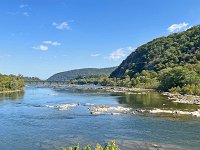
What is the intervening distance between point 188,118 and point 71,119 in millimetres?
20773

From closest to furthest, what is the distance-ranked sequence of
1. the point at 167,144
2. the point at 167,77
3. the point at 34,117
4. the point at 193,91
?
the point at 167,144
the point at 34,117
the point at 193,91
the point at 167,77

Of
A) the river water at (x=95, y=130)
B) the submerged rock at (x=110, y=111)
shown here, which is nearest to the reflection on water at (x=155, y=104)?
the submerged rock at (x=110, y=111)

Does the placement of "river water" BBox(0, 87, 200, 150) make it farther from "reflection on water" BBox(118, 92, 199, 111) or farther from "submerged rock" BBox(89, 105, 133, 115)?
"reflection on water" BBox(118, 92, 199, 111)

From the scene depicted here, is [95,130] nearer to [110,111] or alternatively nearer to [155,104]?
[110,111]

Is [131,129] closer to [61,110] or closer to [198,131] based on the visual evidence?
[198,131]

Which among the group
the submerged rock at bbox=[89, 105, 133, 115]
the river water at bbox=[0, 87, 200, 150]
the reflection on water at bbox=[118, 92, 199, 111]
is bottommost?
the river water at bbox=[0, 87, 200, 150]

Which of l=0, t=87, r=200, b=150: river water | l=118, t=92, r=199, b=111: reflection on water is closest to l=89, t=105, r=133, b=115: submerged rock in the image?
l=0, t=87, r=200, b=150: river water

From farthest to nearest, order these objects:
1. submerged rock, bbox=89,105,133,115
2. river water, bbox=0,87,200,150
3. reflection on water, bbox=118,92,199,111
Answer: reflection on water, bbox=118,92,199,111 < submerged rock, bbox=89,105,133,115 < river water, bbox=0,87,200,150

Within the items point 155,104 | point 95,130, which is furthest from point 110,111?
point 95,130

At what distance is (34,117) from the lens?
212 feet

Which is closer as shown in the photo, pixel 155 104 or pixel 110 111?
pixel 110 111

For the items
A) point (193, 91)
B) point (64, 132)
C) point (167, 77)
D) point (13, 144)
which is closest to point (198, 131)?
point (64, 132)

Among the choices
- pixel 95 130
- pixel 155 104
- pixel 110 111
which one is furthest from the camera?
pixel 155 104

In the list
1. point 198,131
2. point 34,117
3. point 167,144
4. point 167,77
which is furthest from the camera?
point 167,77
